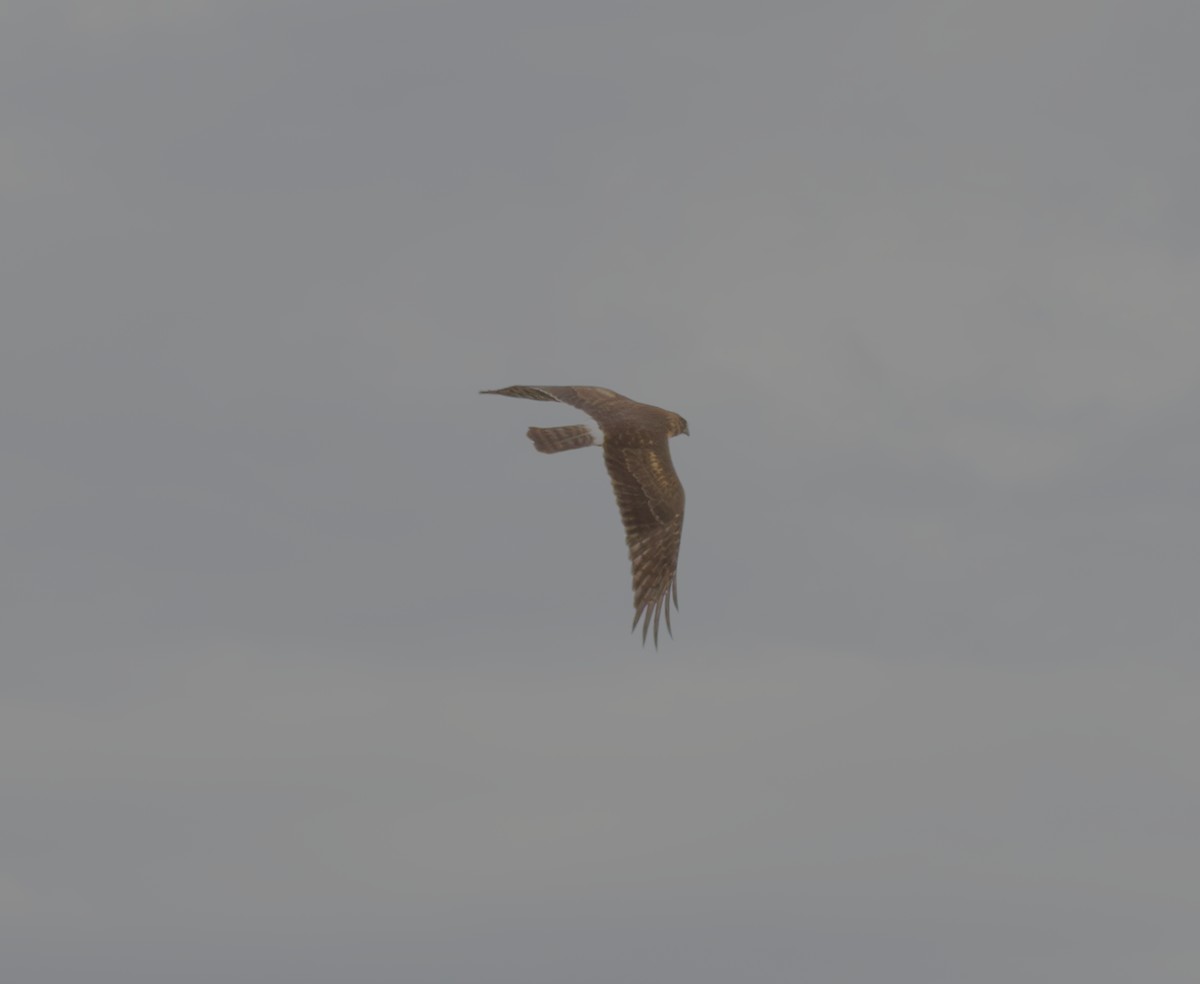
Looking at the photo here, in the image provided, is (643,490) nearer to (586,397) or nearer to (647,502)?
(647,502)

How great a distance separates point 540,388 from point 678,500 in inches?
172

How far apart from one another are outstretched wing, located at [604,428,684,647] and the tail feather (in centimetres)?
51

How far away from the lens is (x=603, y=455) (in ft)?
143

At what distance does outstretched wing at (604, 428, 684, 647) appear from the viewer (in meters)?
43.4

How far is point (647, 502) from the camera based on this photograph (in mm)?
43594

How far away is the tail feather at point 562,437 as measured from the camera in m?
42.8

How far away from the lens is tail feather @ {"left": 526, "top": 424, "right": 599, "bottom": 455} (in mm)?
42781

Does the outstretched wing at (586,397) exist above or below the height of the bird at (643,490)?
above

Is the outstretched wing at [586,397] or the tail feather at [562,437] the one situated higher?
the outstretched wing at [586,397]

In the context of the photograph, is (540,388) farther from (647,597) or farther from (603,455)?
(647,597)

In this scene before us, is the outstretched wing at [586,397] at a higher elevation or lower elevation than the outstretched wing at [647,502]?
higher

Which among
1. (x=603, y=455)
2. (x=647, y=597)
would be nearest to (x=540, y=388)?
(x=603, y=455)

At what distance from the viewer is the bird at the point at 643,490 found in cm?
4322

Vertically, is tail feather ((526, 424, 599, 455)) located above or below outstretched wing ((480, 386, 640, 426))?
below
